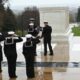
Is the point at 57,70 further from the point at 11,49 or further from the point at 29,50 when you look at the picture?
the point at 11,49

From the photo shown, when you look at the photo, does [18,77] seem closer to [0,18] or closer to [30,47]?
[30,47]

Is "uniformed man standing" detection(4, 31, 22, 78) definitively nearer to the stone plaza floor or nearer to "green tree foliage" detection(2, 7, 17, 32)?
the stone plaza floor

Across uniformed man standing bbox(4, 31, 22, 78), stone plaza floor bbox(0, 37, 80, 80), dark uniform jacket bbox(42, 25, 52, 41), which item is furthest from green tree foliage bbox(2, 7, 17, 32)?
uniformed man standing bbox(4, 31, 22, 78)

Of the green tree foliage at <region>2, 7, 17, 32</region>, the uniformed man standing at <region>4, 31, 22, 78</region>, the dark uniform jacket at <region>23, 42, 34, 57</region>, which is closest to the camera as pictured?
the dark uniform jacket at <region>23, 42, 34, 57</region>

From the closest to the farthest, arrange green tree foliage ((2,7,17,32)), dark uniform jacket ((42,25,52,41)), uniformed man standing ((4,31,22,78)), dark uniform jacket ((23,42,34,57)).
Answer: dark uniform jacket ((23,42,34,57)), uniformed man standing ((4,31,22,78)), dark uniform jacket ((42,25,52,41)), green tree foliage ((2,7,17,32))

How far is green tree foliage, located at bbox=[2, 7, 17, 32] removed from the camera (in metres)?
37.0

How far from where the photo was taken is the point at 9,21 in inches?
1507

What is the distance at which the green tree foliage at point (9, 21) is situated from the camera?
121 ft

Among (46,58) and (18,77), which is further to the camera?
(46,58)

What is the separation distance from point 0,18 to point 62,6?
10.2 metres

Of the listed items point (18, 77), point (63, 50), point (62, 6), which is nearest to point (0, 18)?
point (62, 6)

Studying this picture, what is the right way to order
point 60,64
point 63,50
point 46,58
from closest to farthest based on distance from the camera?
point 60,64 < point 46,58 < point 63,50

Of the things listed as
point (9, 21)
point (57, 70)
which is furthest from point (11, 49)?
point (9, 21)

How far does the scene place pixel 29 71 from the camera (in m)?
15.6
